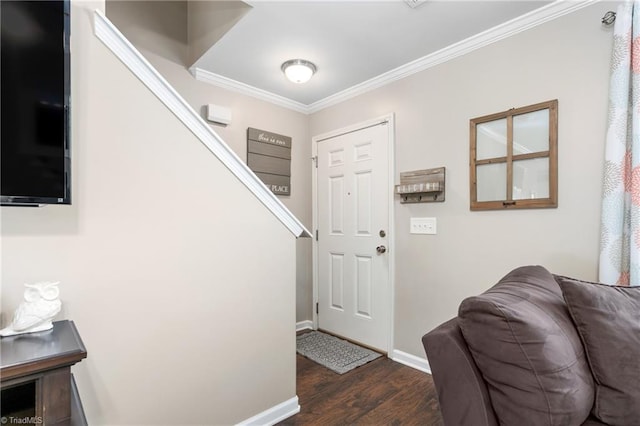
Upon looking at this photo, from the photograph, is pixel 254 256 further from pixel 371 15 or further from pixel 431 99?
pixel 431 99

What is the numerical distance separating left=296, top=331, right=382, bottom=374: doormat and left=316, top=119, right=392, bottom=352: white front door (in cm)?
11

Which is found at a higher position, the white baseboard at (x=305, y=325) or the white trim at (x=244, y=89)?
the white trim at (x=244, y=89)

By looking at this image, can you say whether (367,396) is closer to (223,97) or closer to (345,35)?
(345,35)

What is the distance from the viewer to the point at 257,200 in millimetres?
1815

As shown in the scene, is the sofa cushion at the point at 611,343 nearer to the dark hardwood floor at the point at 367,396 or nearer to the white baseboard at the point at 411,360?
the dark hardwood floor at the point at 367,396

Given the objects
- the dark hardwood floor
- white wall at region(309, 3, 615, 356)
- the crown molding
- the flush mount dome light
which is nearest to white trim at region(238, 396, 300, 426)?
the dark hardwood floor

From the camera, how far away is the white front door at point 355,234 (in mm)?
2895

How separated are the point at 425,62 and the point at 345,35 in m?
0.72

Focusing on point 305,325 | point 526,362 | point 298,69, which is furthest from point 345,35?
point 305,325

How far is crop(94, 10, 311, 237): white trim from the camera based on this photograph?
4.24 feet

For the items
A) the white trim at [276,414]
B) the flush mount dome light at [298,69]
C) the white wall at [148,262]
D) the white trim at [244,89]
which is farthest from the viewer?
the white trim at [244,89]

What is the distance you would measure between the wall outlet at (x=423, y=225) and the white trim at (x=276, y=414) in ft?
5.02

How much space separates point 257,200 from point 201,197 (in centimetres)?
32

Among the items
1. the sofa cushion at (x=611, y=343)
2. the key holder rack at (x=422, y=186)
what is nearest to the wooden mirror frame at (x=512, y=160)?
the key holder rack at (x=422, y=186)
